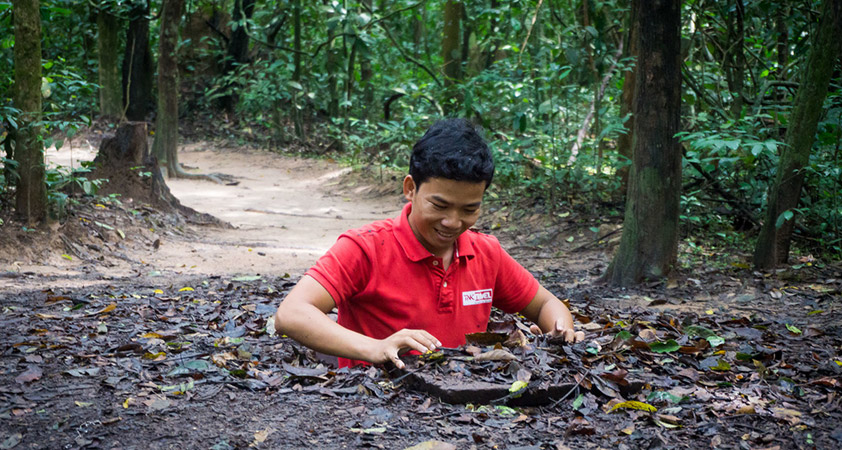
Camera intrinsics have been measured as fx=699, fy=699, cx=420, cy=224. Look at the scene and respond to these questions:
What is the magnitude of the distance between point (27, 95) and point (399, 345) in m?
4.77

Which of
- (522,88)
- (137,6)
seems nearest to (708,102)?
(522,88)

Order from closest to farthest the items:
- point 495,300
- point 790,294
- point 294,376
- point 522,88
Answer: point 294,376 → point 495,300 → point 790,294 → point 522,88

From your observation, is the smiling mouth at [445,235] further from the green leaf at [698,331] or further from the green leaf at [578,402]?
the green leaf at [698,331]

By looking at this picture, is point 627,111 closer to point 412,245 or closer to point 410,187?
point 410,187

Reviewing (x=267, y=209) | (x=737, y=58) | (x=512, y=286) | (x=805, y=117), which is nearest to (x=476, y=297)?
(x=512, y=286)

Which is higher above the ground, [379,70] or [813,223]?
[379,70]

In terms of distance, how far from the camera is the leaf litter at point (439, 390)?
226 cm

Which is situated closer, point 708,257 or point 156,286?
point 156,286

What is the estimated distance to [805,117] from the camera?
204 inches

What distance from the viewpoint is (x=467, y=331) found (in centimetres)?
302

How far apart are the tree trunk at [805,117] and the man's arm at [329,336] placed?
372 cm

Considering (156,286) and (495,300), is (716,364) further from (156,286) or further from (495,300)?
(156,286)

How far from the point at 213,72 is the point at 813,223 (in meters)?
18.8

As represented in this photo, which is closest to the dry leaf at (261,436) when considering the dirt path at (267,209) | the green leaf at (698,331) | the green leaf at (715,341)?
the green leaf at (715,341)
